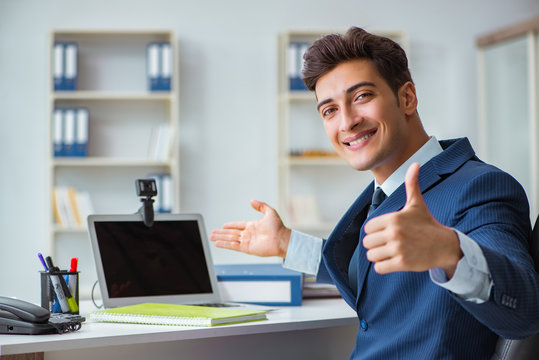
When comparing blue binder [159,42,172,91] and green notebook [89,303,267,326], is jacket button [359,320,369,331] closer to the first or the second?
green notebook [89,303,267,326]

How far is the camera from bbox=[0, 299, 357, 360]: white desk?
1.40 metres

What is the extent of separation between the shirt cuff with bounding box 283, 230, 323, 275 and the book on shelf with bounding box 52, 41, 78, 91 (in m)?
2.95

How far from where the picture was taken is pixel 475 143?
4938 mm

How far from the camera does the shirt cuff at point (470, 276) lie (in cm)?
98

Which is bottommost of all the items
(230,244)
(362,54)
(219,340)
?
(219,340)

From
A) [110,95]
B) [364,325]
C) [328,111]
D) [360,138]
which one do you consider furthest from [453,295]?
[110,95]

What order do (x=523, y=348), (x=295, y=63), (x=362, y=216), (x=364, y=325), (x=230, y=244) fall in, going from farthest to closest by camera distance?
(x=295, y=63) → (x=230, y=244) → (x=362, y=216) → (x=364, y=325) → (x=523, y=348)

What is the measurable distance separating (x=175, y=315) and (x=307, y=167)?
3.25m

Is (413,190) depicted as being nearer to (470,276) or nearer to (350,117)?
(470,276)

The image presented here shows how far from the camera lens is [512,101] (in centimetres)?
459

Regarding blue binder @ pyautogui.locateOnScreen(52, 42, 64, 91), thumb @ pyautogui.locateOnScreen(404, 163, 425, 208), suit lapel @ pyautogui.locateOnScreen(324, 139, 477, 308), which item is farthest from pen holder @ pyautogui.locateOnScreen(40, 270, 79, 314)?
blue binder @ pyautogui.locateOnScreen(52, 42, 64, 91)

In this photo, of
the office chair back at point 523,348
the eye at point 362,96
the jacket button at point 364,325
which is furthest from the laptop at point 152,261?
the office chair back at point 523,348

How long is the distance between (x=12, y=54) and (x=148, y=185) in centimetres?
299

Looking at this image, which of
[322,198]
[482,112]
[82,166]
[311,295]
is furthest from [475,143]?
[311,295]
